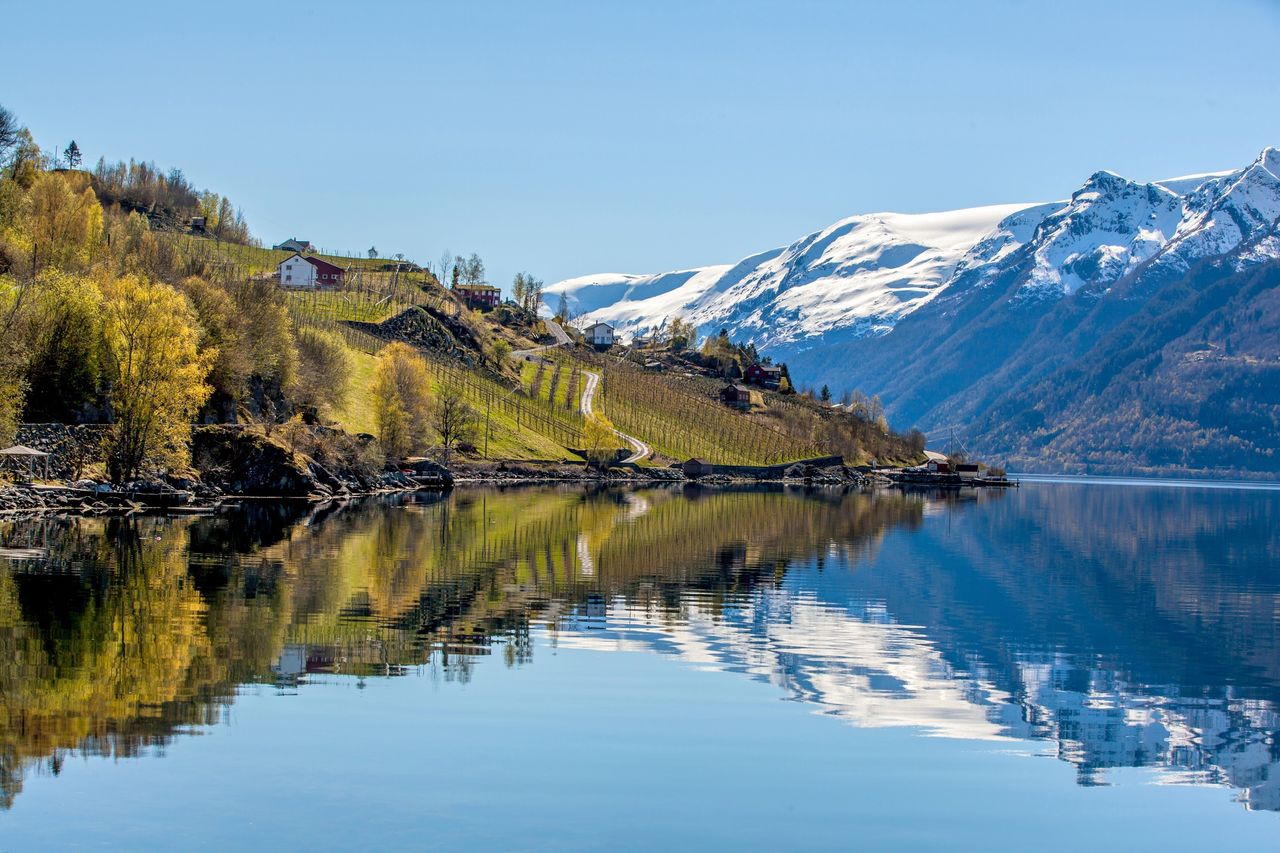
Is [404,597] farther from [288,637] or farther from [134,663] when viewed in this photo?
[134,663]

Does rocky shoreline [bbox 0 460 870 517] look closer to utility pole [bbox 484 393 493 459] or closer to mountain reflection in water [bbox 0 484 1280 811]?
utility pole [bbox 484 393 493 459]

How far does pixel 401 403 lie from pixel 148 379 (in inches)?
2212

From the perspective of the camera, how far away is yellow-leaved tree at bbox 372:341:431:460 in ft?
467

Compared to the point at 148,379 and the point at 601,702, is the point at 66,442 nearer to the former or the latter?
the point at 148,379

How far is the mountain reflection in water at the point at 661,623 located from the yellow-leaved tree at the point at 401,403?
5277cm

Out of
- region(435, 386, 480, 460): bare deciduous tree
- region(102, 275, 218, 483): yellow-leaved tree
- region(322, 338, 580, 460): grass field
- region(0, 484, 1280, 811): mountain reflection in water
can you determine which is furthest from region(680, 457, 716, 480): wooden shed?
region(102, 275, 218, 483): yellow-leaved tree

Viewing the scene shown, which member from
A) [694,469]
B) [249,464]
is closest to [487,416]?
[694,469]

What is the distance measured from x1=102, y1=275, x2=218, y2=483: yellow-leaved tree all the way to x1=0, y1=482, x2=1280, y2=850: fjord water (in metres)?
22.2

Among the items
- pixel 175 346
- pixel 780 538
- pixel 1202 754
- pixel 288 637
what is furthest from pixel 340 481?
pixel 1202 754

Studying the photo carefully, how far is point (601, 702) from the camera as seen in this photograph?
105 feet

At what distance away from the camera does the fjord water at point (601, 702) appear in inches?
895

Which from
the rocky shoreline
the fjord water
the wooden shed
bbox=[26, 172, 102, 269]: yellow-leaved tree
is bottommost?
the fjord water

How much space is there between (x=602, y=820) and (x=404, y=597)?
26.3 meters

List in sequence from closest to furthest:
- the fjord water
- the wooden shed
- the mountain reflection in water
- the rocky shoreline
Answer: the fjord water
the mountain reflection in water
the rocky shoreline
the wooden shed
